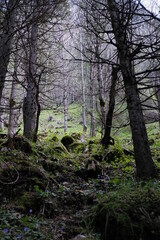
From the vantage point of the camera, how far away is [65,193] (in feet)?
10.3

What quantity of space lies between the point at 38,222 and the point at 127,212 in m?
1.05

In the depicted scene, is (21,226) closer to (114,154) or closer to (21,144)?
(21,144)

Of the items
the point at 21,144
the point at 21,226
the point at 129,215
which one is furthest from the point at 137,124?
the point at 21,144

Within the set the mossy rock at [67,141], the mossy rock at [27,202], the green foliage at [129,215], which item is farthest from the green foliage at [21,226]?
the mossy rock at [67,141]

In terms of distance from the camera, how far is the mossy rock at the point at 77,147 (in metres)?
6.85

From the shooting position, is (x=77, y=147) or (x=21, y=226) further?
(x=77, y=147)

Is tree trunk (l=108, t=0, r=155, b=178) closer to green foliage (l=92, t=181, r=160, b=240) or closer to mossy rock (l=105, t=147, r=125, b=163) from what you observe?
green foliage (l=92, t=181, r=160, b=240)

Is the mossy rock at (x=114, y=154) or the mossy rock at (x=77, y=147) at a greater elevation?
the mossy rock at (x=77, y=147)

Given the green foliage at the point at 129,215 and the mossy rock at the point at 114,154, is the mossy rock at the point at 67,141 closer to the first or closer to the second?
the mossy rock at the point at 114,154

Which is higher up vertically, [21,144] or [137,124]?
[137,124]

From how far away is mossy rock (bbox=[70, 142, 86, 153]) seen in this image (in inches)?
270

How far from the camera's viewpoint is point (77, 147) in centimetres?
704

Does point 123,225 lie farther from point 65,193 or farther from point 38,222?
point 65,193

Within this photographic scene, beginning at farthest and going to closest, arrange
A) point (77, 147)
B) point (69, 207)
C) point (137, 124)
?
1. point (77, 147)
2. point (137, 124)
3. point (69, 207)
